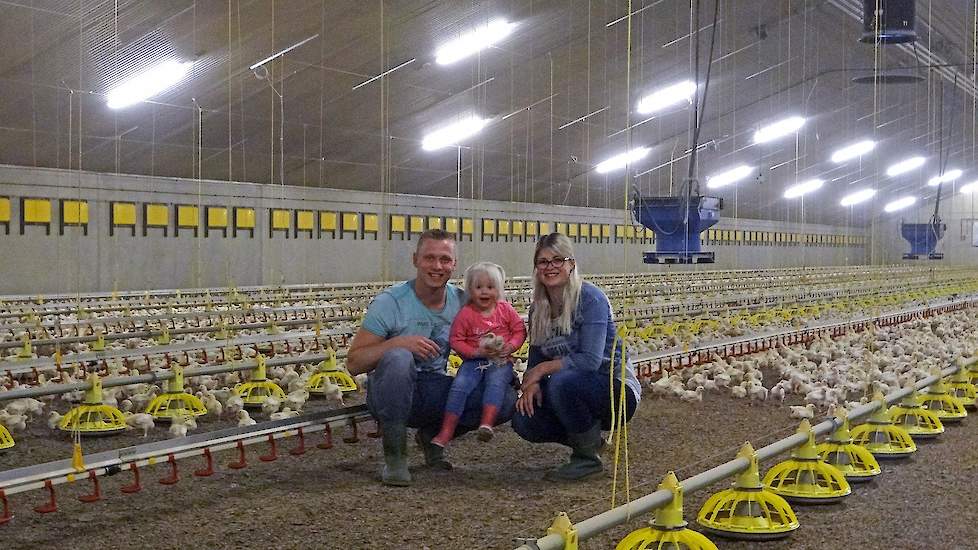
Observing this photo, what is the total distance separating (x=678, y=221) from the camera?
10.5 metres

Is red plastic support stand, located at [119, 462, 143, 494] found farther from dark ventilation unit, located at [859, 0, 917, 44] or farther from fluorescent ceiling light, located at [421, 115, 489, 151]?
fluorescent ceiling light, located at [421, 115, 489, 151]

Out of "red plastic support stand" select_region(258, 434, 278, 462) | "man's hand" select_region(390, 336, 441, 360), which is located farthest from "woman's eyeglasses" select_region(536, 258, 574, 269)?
"red plastic support stand" select_region(258, 434, 278, 462)

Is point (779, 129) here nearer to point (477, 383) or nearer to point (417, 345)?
point (477, 383)

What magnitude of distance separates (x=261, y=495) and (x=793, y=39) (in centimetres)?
1494

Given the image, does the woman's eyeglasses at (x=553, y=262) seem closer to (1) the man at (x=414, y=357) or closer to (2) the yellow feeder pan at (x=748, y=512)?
(1) the man at (x=414, y=357)

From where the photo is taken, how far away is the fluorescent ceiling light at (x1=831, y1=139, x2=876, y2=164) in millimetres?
25562

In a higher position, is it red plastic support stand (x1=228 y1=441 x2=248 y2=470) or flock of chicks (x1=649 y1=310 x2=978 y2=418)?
flock of chicks (x1=649 y1=310 x2=978 y2=418)

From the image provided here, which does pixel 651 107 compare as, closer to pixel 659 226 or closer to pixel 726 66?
pixel 726 66

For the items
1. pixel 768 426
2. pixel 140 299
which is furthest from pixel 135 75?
pixel 768 426

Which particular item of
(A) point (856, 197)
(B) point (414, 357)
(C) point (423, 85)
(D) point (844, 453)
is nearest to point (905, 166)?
(A) point (856, 197)

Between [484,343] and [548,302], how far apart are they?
29 cm

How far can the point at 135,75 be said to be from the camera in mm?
10609

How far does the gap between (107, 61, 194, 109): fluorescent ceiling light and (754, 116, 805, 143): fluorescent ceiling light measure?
13428 millimetres

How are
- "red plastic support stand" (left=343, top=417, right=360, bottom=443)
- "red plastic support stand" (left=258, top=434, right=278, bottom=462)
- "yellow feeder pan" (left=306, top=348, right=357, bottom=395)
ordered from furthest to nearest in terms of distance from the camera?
"yellow feeder pan" (left=306, top=348, right=357, bottom=395)
"red plastic support stand" (left=343, top=417, right=360, bottom=443)
"red plastic support stand" (left=258, top=434, right=278, bottom=462)
